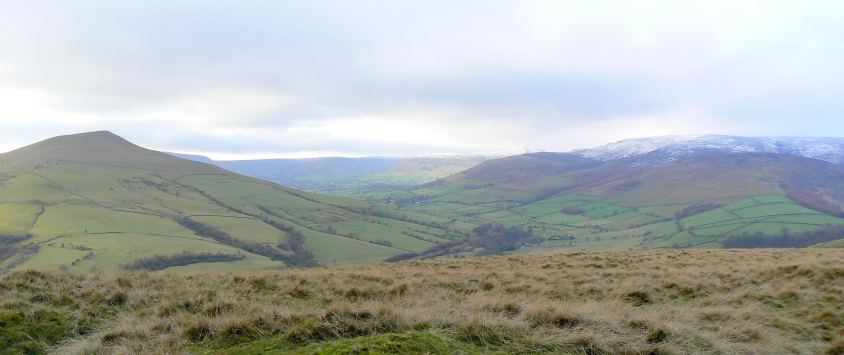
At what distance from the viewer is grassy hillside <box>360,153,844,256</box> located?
79375mm

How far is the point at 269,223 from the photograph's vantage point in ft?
280

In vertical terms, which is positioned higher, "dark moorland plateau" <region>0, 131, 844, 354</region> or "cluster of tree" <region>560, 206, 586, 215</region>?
"dark moorland plateau" <region>0, 131, 844, 354</region>

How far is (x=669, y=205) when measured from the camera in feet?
415

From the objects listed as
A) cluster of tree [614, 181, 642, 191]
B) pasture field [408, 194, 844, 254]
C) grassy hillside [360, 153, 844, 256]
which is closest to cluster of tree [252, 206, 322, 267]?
grassy hillside [360, 153, 844, 256]

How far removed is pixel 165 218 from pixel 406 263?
260 ft

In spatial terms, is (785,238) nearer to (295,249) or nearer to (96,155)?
(295,249)

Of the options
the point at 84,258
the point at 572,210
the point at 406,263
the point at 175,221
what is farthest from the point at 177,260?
the point at 572,210

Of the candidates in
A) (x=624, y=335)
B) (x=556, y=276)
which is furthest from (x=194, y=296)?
(x=556, y=276)

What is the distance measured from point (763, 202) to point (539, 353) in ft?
454

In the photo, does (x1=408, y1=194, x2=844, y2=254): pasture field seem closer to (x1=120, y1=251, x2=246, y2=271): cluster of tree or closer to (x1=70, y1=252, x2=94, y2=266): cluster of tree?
(x1=120, y1=251, x2=246, y2=271): cluster of tree

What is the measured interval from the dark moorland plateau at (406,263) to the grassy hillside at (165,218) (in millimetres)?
671

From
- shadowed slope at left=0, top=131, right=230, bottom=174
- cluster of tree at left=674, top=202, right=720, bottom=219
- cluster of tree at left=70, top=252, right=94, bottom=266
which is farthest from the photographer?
shadowed slope at left=0, top=131, right=230, bottom=174

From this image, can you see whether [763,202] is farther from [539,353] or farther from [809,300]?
[539,353]

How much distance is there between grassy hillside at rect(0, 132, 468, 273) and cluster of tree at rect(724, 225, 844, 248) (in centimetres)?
6049
